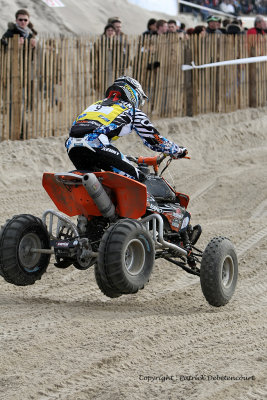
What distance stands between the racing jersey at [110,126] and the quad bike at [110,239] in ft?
0.89

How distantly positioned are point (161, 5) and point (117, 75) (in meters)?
10.1

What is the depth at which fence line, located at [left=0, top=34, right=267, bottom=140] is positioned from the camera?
39.2 ft

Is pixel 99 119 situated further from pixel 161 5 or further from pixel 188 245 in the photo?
pixel 161 5

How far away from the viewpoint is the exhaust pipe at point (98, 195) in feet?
19.5

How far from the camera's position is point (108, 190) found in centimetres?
632

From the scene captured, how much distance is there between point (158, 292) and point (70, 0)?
16.0 m

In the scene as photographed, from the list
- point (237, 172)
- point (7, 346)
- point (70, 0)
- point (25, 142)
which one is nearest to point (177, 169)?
point (237, 172)

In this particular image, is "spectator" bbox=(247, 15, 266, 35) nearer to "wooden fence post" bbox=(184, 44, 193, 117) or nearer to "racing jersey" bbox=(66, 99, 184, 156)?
"wooden fence post" bbox=(184, 44, 193, 117)

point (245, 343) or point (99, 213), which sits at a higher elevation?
point (99, 213)

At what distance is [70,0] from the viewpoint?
21.7 m

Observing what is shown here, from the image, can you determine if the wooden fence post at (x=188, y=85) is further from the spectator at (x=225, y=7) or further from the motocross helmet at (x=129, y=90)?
the spectator at (x=225, y=7)

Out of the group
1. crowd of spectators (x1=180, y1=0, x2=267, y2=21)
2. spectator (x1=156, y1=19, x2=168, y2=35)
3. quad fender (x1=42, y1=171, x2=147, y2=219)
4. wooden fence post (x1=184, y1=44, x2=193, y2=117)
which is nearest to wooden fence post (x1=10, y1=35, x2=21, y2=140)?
spectator (x1=156, y1=19, x2=168, y2=35)

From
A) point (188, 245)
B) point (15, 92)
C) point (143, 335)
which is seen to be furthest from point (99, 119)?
point (15, 92)

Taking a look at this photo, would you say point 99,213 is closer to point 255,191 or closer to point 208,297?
point 208,297
